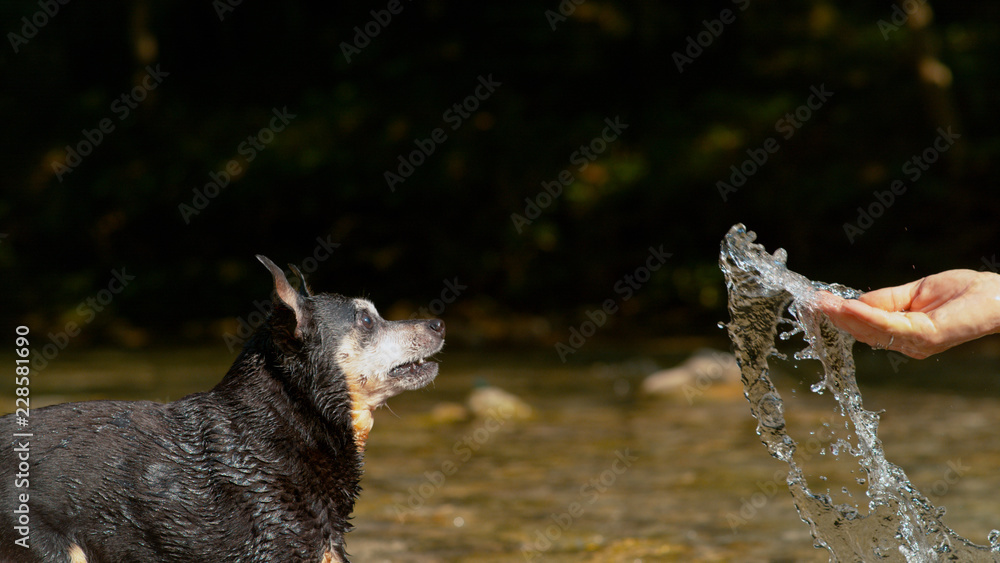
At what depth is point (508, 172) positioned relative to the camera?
16.5 metres

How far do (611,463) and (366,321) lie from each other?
3.61 meters

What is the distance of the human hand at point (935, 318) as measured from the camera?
4.00 metres

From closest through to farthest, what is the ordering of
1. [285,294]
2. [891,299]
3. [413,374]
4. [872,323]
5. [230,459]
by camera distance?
[872,323] < [230,459] < [285,294] < [891,299] < [413,374]

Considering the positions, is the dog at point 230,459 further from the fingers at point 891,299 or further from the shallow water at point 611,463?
the fingers at point 891,299

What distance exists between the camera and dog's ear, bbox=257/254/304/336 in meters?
4.28

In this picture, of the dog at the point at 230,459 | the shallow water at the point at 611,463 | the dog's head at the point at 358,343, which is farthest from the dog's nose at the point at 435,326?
the shallow water at the point at 611,463

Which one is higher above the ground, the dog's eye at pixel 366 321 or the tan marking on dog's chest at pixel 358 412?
the dog's eye at pixel 366 321

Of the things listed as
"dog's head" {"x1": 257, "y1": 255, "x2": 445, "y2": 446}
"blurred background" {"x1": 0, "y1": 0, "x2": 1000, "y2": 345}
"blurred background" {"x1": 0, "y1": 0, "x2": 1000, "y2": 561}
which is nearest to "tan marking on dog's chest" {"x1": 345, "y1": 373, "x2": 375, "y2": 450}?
"dog's head" {"x1": 257, "y1": 255, "x2": 445, "y2": 446}

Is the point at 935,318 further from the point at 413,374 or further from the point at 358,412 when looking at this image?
A: the point at 358,412

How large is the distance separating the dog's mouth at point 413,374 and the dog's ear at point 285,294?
563mm

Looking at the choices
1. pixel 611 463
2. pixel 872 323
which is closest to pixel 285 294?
pixel 872 323

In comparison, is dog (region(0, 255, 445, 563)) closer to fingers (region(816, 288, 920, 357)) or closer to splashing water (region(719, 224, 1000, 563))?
splashing water (region(719, 224, 1000, 563))

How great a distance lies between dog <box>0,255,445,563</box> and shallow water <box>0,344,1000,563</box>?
136cm

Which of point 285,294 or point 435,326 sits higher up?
point 435,326
